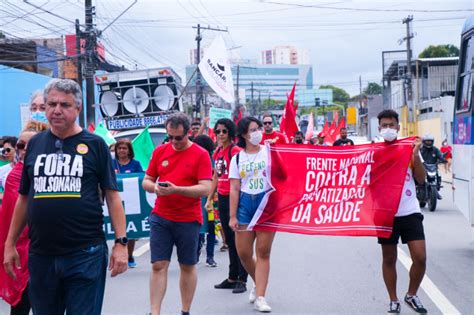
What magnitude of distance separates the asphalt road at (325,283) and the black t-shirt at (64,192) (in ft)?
10.0

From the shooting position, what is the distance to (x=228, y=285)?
8.15 meters

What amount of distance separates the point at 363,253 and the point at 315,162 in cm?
332

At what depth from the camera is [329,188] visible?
7.50m

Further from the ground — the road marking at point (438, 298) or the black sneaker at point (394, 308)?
the black sneaker at point (394, 308)

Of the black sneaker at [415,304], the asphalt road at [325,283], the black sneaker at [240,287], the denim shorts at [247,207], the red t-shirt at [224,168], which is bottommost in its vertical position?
the asphalt road at [325,283]

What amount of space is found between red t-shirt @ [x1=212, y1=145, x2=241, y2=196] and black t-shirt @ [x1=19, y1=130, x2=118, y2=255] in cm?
391

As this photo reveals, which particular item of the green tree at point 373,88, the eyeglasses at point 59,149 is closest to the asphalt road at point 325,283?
the eyeglasses at point 59,149

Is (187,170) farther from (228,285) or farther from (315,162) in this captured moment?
(228,285)

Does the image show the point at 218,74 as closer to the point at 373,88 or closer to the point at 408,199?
the point at 408,199

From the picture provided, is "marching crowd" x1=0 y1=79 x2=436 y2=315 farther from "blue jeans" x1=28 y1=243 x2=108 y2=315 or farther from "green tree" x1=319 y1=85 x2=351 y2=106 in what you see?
"green tree" x1=319 y1=85 x2=351 y2=106

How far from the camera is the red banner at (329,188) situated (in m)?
6.91

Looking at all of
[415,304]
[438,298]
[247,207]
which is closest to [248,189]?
[247,207]

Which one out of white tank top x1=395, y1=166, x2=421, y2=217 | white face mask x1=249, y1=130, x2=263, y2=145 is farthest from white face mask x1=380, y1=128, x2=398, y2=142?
white face mask x1=249, y1=130, x2=263, y2=145

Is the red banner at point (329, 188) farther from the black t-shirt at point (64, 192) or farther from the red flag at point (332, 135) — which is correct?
the red flag at point (332, 135)
